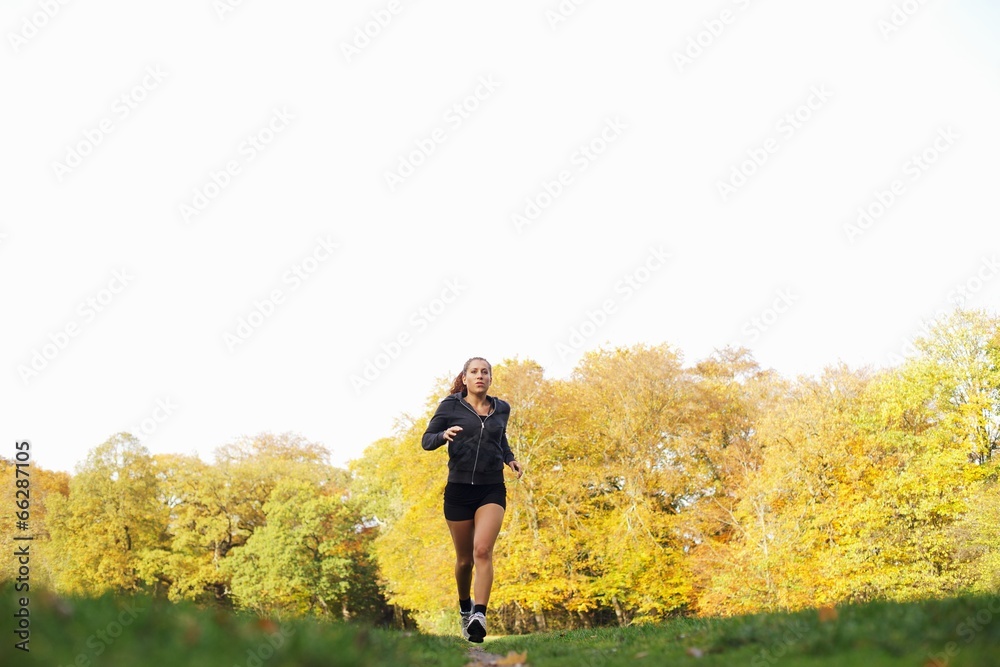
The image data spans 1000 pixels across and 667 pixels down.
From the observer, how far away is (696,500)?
36906 mm

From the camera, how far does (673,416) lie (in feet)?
121

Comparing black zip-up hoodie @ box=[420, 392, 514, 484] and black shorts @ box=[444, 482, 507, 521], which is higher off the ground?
black zip-up hoodie @ box=[420, 392, 514, 484]

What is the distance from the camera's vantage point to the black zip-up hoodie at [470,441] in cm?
898

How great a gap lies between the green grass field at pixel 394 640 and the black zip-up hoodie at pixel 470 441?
8.84 feet

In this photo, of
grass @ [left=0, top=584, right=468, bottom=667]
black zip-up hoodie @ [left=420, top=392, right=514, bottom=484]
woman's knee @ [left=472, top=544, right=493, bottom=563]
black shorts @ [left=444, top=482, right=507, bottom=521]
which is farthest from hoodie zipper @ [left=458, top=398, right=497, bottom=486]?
grass @ [left=0, top=584, right=468, bottom=667]

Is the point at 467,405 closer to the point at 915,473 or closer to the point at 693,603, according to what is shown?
the point at 915,473

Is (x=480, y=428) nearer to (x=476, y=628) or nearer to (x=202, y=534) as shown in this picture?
(x=476, y=628)

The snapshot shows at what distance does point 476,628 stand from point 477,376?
2.76 m

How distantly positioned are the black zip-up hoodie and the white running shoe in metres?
1.44

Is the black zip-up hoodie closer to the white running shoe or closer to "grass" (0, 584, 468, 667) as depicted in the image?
the white running shoe

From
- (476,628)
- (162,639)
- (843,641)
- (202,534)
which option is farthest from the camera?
(202,534)

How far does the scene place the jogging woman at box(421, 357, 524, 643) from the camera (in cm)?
877

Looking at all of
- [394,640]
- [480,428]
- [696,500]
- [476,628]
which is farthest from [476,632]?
[696,500]

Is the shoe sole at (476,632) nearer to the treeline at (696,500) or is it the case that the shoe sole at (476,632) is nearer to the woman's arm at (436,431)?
the woman's arm at (436,431)
